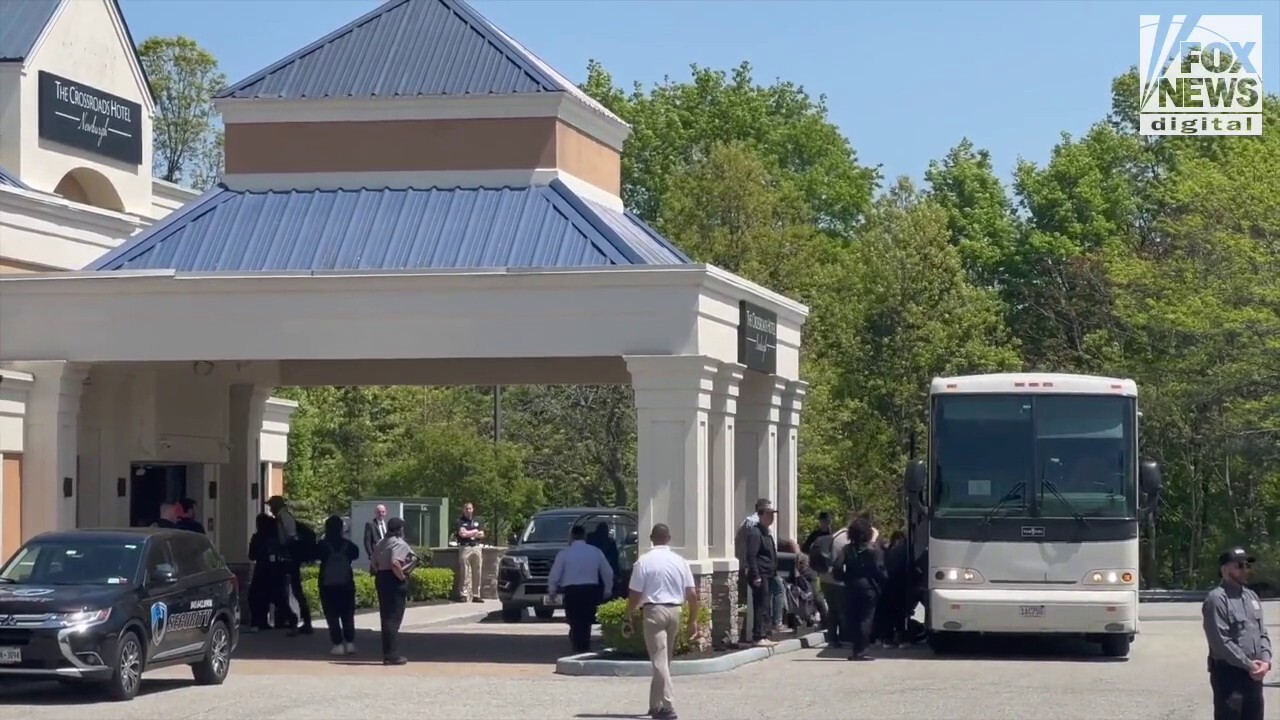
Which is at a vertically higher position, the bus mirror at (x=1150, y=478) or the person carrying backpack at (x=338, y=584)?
the bus mirror at (x=1150, y=478)

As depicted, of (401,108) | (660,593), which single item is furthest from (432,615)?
(660,593)

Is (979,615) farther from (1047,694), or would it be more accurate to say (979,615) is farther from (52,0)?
(52,0)

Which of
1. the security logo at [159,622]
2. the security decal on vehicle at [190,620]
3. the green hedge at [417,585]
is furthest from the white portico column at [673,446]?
the green hedge at [417,585]

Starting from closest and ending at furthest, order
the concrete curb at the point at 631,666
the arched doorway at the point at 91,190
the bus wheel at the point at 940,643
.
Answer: the concrete curb at the point at 631,666 < the bus wheel at the point at 940,643 < the arched doorway at the point at 91,190

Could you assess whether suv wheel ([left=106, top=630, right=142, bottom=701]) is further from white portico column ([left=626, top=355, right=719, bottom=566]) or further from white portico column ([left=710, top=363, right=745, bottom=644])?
white portico column ([left=710, top=363, right=745, bottom=644])

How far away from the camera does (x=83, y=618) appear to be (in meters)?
17.8

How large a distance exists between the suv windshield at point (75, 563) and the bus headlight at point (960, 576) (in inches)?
372

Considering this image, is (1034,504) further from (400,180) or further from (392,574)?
(400,180)

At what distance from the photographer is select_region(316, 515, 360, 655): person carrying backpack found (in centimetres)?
2359

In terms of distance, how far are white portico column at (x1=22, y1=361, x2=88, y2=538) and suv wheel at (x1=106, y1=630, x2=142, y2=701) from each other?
5901 mm

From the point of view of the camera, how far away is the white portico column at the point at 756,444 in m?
27.8

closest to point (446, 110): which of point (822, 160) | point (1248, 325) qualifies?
point (1248, 325)

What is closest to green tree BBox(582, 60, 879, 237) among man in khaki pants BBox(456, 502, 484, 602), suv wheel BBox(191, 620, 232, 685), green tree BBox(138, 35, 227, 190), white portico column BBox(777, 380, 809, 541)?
green tree BBox(138, 35, 227, 190)

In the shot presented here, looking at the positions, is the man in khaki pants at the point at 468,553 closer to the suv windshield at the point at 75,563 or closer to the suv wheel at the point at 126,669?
the suv windshield at the point at 75,563
